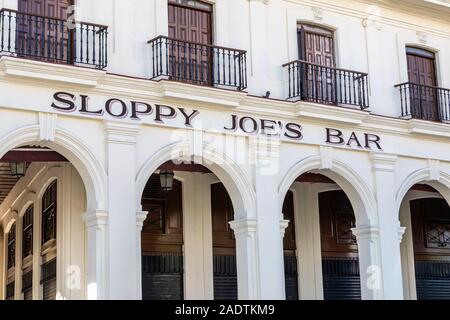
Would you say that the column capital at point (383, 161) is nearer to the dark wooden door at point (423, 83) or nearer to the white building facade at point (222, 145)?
the white building facade at point (222, 145)

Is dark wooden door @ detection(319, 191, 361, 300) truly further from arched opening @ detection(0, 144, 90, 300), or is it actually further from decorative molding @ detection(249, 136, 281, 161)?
arched opening @ detection(0, 144, 90, 300)

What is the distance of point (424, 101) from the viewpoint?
1828 cm

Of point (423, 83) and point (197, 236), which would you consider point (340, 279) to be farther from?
point (423, 83)

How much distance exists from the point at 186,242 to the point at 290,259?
2591mm

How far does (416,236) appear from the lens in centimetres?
2023

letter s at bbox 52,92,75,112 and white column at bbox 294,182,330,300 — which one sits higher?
letter s at bbox 52,92,75,112

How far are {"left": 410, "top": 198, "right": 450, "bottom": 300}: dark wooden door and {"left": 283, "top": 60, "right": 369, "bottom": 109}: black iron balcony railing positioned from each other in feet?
14.5

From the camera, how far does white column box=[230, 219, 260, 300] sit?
1494 cm

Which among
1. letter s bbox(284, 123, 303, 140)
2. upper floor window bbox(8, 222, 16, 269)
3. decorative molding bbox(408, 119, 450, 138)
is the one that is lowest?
upper floor window bbox(8, 222, 16, 269)

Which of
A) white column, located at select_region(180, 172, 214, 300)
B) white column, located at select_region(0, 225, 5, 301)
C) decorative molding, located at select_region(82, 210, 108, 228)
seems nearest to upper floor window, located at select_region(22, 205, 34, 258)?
white column, located at select_region(0, 225, 5, 301)

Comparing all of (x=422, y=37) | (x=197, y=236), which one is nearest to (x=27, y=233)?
(x=197, y=236)

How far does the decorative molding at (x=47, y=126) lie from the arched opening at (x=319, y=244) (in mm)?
5889

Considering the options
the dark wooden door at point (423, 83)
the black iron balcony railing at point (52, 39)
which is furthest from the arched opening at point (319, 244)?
the black iron balcony railing at point (52, 39)

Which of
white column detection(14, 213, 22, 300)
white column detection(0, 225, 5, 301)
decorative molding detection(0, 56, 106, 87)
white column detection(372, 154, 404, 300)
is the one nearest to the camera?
decorative molding detection(0, 56, 106, 87)
